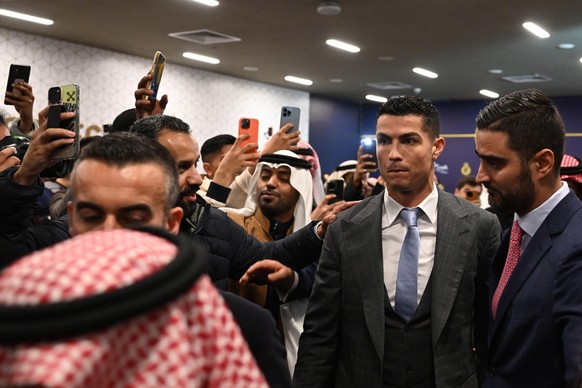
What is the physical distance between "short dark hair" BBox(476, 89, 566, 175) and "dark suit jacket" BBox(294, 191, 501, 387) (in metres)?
0.43

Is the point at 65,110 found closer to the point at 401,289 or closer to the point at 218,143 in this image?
the point at 401,289

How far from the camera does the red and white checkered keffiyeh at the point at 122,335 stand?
1.96 feet

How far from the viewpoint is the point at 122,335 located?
64cm

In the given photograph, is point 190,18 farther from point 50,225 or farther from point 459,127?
point 459,127

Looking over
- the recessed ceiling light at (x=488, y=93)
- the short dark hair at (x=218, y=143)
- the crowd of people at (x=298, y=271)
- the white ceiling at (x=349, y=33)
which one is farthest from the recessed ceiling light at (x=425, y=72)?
the crowd of people at (x=298, y=271)

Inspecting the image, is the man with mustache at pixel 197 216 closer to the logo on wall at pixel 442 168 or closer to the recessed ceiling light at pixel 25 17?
the recessed ceiling light at pixel 25 17

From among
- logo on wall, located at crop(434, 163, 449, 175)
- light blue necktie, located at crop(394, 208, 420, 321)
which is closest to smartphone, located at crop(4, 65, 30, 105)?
light blue necktie, located at crop(394, 208, 420, 321)

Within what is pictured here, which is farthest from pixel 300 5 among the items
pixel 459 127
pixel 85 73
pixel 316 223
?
pixel 459 127

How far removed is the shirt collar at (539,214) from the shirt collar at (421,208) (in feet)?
1.53

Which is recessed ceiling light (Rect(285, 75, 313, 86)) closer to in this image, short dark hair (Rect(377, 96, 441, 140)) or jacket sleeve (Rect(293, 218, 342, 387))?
short dark hair (Rect(377, 96, 441, 140))

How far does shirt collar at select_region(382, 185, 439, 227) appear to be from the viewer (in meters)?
2.46

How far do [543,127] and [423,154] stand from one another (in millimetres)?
580

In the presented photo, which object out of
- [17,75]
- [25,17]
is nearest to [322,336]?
[17,75]

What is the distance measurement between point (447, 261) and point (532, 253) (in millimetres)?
408
